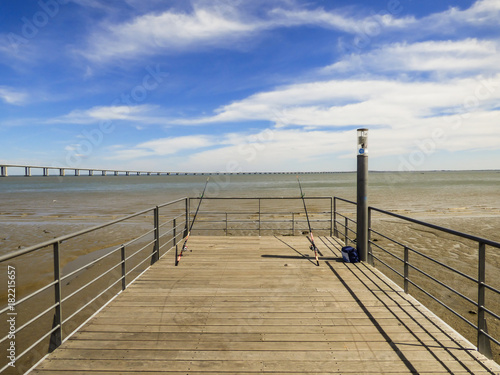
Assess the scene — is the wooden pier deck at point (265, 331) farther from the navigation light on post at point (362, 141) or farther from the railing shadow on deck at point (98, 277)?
the navigation light on post at point (362, 141)

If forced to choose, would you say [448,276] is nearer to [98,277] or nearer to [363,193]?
[363,193]

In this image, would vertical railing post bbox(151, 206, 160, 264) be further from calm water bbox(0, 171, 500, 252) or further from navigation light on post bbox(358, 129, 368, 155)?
calm water bbox(0, 171, 500, 252)

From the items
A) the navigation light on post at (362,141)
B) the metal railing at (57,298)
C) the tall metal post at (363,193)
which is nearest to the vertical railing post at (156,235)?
the metal railing at (57,298)

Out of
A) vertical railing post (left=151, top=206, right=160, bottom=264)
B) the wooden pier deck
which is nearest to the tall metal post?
the wooden pier deck

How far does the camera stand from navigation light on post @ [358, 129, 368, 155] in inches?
210

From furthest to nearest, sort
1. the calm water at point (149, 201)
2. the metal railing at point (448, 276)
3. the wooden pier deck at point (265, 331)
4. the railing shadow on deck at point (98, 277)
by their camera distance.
A: the calm water at point (149, 201) < the railing shadow on deck at point (98, 277) < the metal railing at point (448, 276) < the wooden pier deck at point (265, 331)

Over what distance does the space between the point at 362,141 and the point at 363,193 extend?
0.91 metres

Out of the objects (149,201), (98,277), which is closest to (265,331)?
(98,277)

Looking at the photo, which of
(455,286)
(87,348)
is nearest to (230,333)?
(87,348)

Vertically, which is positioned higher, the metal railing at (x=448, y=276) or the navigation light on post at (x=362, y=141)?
the navigation light on post at (x=362, y=141)

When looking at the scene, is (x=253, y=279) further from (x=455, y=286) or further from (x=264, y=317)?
(x=455, y=286)

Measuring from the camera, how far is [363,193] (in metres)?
5.34

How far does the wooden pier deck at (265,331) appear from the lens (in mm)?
2504

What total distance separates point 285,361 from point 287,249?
3.97 m
